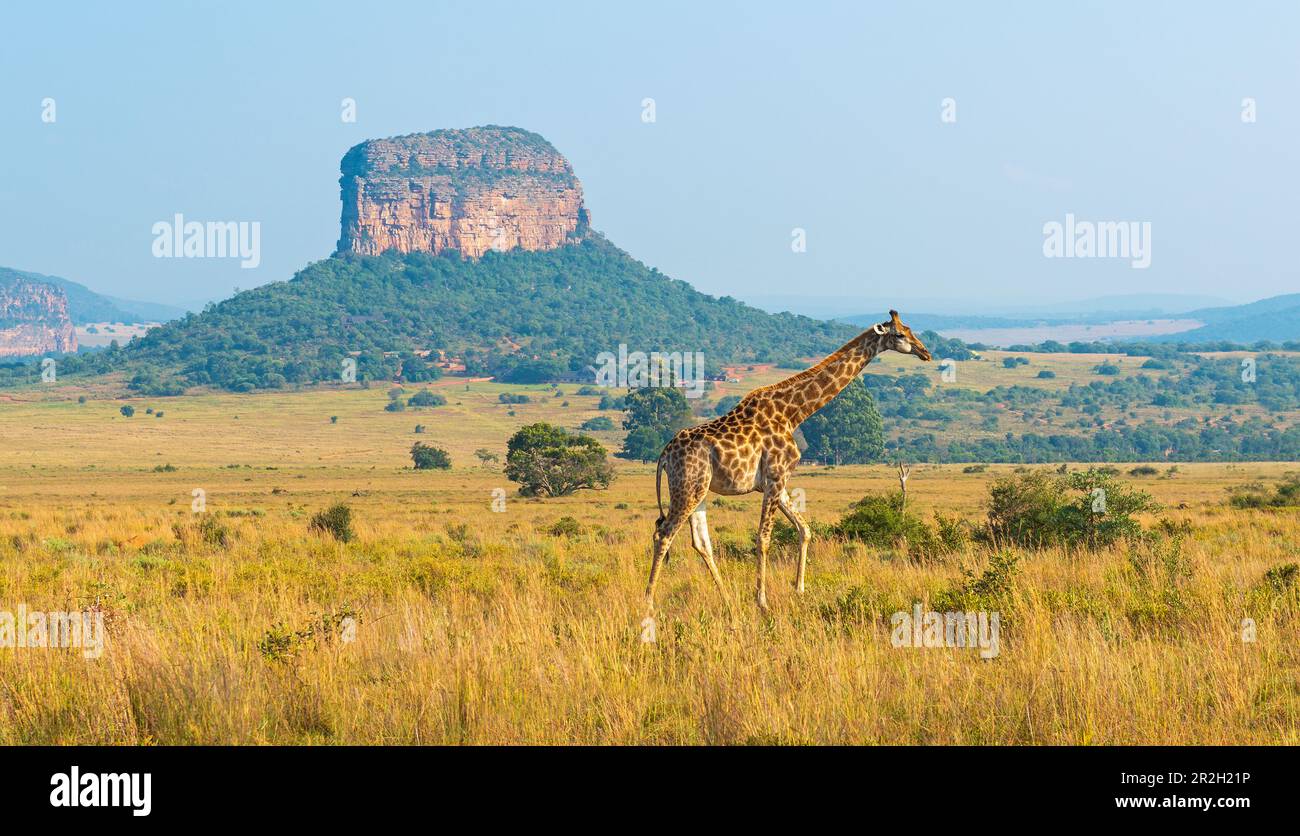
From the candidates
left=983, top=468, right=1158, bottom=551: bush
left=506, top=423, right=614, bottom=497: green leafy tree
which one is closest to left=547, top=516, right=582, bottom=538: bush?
left=983, top=468, right=1158, bottom=551: bush

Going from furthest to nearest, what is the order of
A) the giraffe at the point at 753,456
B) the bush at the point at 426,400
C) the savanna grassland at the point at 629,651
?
the bush at the point at 426,400 → the giraffe at the point at 753,456 → the savanna grassland at the point at 629,651

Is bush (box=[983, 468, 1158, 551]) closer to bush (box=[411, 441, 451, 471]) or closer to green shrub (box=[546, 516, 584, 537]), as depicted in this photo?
green shrub (box=[546, 516, 584, 537])

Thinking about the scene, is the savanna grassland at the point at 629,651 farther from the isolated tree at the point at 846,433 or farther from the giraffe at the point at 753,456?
the isolated tree at the point at 846,433

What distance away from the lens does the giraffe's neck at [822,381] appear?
10930mm

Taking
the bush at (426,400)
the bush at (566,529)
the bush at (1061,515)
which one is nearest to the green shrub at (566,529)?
the bush at (566,529)

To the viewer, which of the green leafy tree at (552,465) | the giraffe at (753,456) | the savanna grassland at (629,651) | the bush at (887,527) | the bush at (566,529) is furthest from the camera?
the green leafy tree at (552,465)

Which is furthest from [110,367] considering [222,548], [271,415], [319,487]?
[222,548]

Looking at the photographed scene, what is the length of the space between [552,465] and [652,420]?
41460 mm

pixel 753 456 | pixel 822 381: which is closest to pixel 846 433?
pixel 822 381

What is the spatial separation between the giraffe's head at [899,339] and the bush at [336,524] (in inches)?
618

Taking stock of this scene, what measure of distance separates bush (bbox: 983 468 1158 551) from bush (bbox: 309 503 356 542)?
504 inches

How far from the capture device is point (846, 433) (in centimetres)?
9862

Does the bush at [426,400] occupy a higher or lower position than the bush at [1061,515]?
higher
